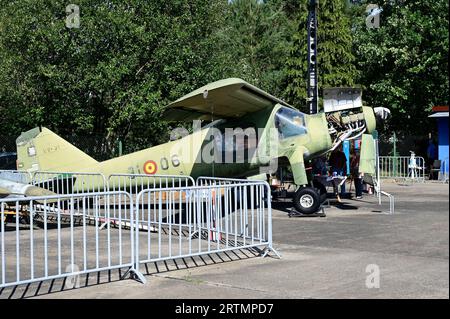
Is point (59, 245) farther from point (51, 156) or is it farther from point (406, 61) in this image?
point (406, 61)

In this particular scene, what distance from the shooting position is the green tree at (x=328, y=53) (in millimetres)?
31906

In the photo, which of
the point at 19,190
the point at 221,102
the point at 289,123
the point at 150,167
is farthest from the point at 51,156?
the point at 289,123

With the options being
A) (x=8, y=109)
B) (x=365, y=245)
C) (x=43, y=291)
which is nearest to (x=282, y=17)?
(x=8, y=109)

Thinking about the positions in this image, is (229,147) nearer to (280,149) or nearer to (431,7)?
(280,149)

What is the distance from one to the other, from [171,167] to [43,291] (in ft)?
29.7

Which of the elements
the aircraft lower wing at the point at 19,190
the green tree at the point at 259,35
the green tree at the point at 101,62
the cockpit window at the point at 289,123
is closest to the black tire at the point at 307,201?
the cockpit window at the point at 289,123

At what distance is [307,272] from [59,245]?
3.17m

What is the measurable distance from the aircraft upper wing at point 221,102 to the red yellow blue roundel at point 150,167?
4.51 ft

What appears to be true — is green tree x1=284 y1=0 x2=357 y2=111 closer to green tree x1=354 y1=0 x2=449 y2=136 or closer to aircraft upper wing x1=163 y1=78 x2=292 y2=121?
green tree x1=354 y1=0 x2=449 y2=136

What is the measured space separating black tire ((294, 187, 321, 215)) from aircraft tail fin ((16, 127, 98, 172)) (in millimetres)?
5841

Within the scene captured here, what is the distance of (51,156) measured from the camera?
632 inches

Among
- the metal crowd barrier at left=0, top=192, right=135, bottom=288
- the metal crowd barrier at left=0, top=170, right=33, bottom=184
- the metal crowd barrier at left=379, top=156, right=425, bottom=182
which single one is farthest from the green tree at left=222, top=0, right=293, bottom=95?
the metal crowd barrier at left=0, top=192, right=135, bottom=288

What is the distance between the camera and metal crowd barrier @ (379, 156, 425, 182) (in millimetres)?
26763

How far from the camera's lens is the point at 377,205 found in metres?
16.0
